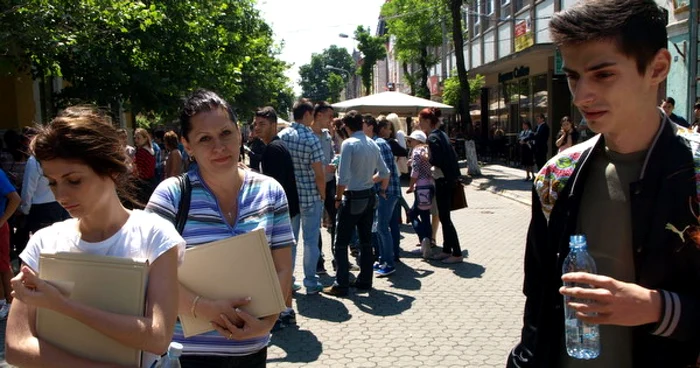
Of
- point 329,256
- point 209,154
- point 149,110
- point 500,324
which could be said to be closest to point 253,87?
point 149,110

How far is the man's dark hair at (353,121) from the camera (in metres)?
7.31

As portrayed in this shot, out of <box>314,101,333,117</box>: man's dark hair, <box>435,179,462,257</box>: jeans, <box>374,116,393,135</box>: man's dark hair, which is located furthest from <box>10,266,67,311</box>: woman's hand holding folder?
<box>374,116,393,135</box>: man's dark hair

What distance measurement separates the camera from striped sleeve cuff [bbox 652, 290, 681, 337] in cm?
163

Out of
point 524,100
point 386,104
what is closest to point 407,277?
point 386,104

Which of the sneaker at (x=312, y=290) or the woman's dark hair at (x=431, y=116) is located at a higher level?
the woman's dark hair at (x=431, y=116)

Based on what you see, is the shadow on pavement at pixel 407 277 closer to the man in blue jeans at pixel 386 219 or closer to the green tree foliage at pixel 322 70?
the man in blue jeans at pixel 386 219

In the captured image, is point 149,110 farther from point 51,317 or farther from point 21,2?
point 51,317

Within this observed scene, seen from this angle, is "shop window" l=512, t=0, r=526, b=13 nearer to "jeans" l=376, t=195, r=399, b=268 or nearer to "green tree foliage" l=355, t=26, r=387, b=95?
"jeans" l=376, t=195, r=399, b=268

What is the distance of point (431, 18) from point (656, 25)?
35426mm

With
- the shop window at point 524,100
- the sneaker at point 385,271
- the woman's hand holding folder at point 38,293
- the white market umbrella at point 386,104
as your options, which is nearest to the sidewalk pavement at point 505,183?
the white market umbrella at point 386,104

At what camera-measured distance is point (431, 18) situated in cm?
3594

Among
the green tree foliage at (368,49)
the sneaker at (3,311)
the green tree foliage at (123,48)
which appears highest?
the green tree foliage at (368,49)

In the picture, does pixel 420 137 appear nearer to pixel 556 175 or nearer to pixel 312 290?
pixel 312 290

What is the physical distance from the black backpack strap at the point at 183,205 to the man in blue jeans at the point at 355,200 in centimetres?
443
